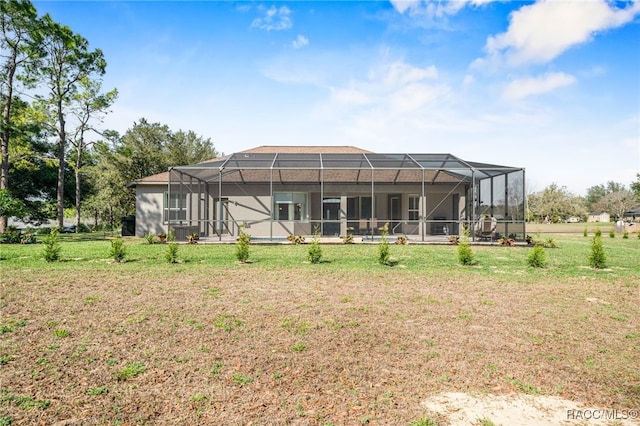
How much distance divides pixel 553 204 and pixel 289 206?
54.4 meters

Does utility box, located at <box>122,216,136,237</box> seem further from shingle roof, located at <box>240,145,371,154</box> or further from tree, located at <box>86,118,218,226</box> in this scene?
shingle roof, located at <box>240,145,371,154</box>

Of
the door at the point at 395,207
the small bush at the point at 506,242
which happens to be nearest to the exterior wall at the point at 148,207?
the door at the point at 395,207

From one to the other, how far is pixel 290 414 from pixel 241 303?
10.1ft

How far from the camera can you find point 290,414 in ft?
9.46

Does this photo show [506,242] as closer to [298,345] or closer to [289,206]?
[289,206]

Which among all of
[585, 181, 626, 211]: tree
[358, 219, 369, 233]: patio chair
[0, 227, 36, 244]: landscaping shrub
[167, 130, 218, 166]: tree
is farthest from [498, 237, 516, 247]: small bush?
[585, 181, 626, 211]: tree

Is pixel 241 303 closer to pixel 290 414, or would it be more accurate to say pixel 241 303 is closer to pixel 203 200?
pixel 290 414

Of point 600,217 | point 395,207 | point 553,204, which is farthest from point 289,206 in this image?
point 600,217

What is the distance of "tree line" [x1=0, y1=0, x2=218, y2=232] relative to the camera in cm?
1966

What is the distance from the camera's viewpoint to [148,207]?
67.6ft

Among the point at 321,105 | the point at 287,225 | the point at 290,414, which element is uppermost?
the point at 321,105

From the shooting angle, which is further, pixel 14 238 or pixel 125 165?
pixel 125 165

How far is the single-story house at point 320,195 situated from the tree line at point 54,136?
25.9 feet

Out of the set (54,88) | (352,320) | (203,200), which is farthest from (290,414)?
(54,88)
